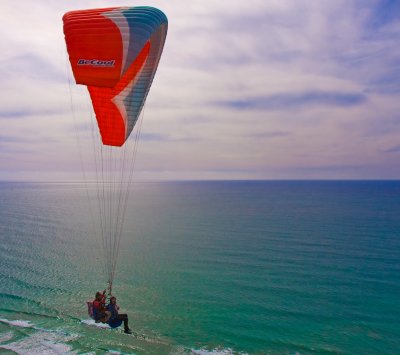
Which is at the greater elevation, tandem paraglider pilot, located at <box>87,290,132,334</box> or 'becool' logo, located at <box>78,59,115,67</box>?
'becool' logo, located at <box>78,59,115,67</box>

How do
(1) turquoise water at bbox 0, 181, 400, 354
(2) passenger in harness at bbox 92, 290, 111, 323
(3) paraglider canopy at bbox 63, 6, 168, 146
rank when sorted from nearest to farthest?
1. (3) paraglider canopy at bbox 63, 6, 168, 146
2. (2) passenger in harness at bbox 92, 290, 111, 323
3. (1) turquoise water at bbox 0, 181, 400, 354

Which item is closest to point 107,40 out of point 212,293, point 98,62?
point 98,62

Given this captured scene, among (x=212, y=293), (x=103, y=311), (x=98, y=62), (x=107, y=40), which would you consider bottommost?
(x=212, y=293)

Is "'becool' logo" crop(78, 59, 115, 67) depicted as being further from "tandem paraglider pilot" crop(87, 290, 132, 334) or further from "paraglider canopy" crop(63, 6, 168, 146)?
"tandem paraglider pilot" crop(87, 290, 132, 334)

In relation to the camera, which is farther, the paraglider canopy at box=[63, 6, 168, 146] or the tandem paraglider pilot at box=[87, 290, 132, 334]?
the tandem paraglider pilot at box=[87, 290, 132, 334]

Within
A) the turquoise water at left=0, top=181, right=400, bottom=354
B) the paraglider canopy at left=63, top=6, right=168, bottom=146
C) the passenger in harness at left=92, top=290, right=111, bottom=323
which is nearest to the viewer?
the paraglider canopy at left=63, top=6, right=168, bottom=146

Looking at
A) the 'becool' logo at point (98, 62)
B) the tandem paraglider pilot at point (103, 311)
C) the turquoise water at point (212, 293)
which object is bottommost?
the turquoise water at point (212, 293)

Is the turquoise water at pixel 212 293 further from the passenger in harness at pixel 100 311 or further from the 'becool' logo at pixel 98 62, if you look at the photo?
the 'becool' logo at pixel 98 62

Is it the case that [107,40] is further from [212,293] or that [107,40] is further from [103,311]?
[212,293]

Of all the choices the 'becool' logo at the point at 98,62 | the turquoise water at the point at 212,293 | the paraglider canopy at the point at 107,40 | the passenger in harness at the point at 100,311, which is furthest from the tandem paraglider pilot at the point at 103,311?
the 'becool' logo at the point at 98,62

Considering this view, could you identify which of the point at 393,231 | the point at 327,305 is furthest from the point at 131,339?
the point at 393,231

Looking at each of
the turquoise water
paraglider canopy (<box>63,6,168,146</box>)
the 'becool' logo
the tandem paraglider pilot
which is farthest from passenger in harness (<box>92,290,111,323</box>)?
the 'becool' logo

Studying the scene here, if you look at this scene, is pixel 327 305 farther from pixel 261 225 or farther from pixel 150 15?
pixel 261 225
